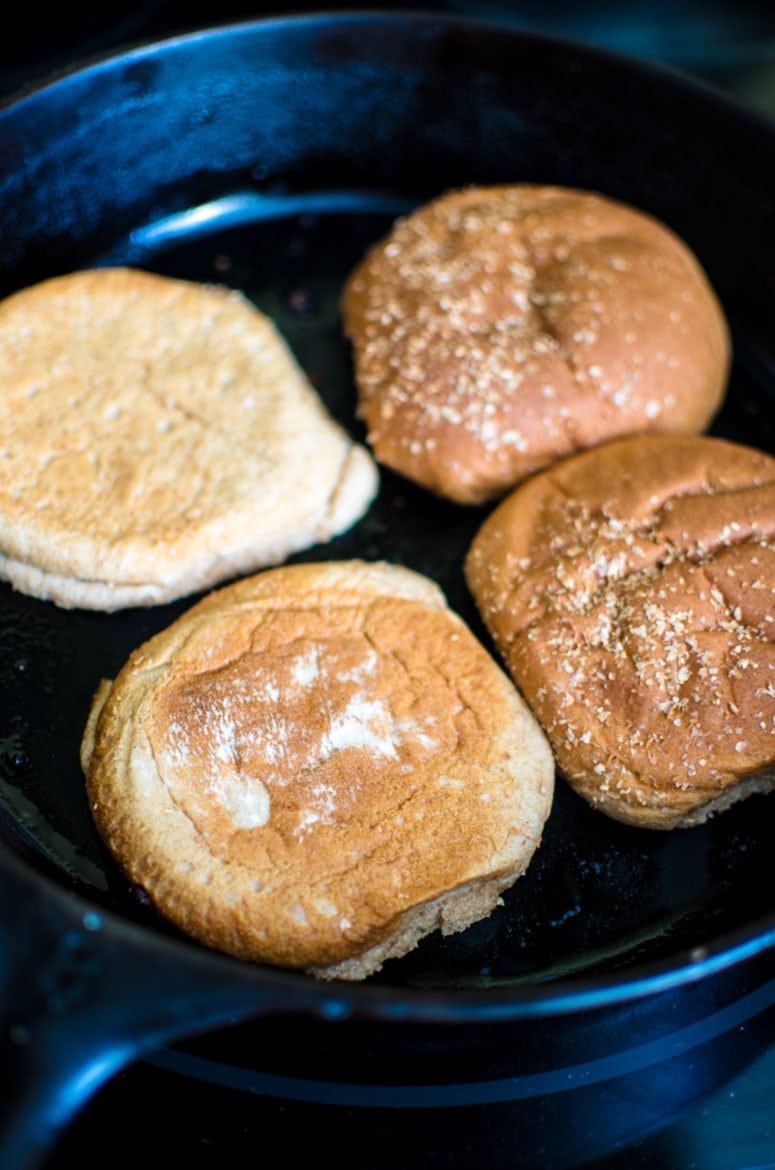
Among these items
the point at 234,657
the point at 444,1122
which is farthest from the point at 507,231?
the point at 444,1122

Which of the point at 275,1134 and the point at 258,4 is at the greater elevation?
the point at 258,4

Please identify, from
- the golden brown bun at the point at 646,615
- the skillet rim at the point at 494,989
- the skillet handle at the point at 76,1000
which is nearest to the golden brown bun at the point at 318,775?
the golden brown bun at the point at 646,615

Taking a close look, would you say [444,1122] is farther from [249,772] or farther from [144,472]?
[144,472]

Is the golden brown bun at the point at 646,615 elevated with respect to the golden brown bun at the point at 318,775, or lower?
lower

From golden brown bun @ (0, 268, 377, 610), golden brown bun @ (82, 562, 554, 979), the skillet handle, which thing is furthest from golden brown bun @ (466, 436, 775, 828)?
the skillet handle

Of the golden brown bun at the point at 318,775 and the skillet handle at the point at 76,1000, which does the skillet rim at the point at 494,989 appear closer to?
the skillet handle at the point at 76,1000

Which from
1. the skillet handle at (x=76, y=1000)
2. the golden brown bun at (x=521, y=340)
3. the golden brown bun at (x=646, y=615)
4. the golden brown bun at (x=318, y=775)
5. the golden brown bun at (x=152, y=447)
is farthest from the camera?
the golden brown bun at (x=521, y=340)

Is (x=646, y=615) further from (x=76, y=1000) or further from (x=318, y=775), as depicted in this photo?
(x=76, y=1000)
